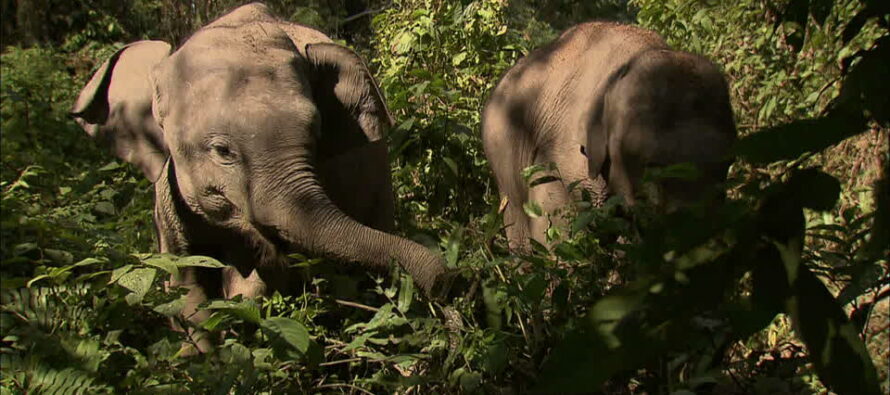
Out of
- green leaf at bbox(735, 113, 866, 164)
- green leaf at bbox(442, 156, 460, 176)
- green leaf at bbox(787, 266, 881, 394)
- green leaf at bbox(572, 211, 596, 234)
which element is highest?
green leaf at bbox(735, 113, 866, 164)

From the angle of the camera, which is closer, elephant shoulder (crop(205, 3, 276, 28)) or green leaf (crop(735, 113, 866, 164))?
green leaf (crop(735, 113, 866, 164))

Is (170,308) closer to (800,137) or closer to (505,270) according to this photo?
(505,270)

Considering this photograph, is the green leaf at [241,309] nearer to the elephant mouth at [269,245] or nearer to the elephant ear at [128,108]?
the elephant mouth at [269,245]

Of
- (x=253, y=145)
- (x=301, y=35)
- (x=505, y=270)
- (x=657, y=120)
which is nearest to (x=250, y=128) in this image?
(x=253, y=145)

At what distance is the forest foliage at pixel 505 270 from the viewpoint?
0.98m

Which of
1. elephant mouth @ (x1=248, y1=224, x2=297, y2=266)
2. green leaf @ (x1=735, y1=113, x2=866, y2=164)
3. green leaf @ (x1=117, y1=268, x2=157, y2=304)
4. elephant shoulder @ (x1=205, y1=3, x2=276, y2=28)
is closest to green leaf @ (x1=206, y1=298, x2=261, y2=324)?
green leaf @ (x1=117, y1=268, x2=157, y2=304)

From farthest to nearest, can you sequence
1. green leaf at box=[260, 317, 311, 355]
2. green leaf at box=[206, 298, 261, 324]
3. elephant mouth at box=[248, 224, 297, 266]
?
elephant mouth at box=[248, 224, 297, 266] → green leaf at box=[206, 298, 261, 324] → green leaf at box=[260, 317, 311, 355]

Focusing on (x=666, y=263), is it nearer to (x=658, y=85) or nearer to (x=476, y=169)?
(x=658, y=85)

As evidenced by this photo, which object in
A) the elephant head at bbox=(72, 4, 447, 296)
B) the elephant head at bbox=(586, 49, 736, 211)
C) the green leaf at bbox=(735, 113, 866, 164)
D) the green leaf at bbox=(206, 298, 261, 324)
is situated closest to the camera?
the green leaf at bbox=(735, 113, 866, 164)

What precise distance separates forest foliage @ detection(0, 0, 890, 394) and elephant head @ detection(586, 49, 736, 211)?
0.87 ft

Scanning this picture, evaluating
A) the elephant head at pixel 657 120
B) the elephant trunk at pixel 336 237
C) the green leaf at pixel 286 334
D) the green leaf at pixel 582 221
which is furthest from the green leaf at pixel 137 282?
the elephant head at pixel 657 120

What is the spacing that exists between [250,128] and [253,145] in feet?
0.22

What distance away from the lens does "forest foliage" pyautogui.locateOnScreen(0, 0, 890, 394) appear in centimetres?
98

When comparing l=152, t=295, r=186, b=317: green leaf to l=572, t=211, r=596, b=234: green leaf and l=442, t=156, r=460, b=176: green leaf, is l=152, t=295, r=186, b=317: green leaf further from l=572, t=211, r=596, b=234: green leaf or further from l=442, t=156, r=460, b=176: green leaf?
l=442, t=156, r=460, b=176: green leaf
